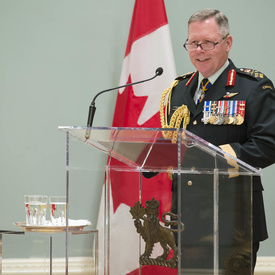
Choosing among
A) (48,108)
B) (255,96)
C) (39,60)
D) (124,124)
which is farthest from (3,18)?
(255,96)

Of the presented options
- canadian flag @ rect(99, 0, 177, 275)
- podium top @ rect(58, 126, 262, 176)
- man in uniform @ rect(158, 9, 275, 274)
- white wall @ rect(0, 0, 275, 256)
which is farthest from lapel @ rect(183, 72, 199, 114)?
white wall @ rect(0, 0, 275, 256)

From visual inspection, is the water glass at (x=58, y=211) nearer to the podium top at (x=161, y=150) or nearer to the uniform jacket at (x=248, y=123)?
the podium top at (x=161, y=150)

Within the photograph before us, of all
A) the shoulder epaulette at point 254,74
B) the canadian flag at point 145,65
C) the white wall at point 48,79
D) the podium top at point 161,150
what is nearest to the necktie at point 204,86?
the shoulder epaulette at point 254,74

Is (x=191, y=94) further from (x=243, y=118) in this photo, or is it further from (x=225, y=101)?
(x=243, y=118)

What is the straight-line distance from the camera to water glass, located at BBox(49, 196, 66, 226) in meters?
1.63

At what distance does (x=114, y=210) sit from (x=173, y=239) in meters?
0.20

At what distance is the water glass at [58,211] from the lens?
1.63 m

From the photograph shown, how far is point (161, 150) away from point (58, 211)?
439 millimetres

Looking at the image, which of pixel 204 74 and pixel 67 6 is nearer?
pixel 204 74

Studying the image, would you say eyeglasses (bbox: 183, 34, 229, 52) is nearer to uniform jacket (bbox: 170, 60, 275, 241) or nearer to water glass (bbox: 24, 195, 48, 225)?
uniform jacket (bbox: 170, 60, 275, 241)

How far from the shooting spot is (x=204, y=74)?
6.59 feet

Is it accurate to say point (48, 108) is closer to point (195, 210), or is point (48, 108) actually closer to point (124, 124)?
point (124, 124)

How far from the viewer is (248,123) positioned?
6.03ft

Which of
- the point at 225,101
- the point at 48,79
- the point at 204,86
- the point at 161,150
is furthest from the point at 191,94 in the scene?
the point at 48,79
